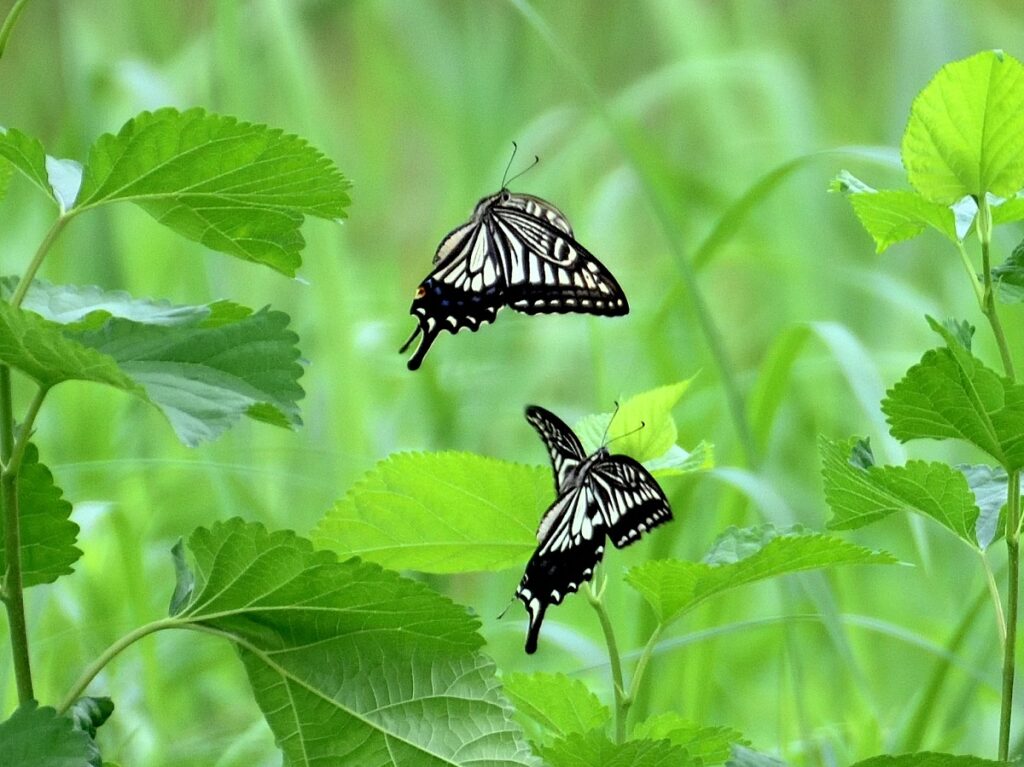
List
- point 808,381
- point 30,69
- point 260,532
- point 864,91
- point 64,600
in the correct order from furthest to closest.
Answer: point 864,91
point 30,69
point 808,381
point 64,600
point 260,532

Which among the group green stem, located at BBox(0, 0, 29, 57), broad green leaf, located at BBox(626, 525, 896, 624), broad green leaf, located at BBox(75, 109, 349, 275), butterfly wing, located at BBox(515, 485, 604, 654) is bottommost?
broad green leaf, located at BBox(626, 525, 896, 624)

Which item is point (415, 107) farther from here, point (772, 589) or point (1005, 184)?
point (1005, 184)

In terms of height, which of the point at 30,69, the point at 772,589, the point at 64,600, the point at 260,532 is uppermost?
the point at 30,69

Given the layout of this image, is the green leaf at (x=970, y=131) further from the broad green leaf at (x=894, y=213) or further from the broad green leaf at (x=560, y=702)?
the broad green leaf at (x=560, y=702)

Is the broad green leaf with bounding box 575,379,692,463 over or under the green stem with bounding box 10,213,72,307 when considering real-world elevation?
under

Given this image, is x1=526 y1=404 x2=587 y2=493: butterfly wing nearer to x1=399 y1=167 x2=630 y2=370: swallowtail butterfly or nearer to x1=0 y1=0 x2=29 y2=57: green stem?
x1=399 y1=167 x2=630 y2=370: swallowtail butterfly

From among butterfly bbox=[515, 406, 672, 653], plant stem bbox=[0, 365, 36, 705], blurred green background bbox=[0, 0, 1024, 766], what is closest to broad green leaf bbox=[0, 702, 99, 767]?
plant stem bbox=[0, 365, 36, 705]

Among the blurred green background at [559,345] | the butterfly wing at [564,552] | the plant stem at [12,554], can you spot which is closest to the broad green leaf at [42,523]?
the plant stem at [12,554]

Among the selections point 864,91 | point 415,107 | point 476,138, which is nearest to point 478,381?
point 476,138

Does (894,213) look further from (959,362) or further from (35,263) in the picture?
(35,263)
